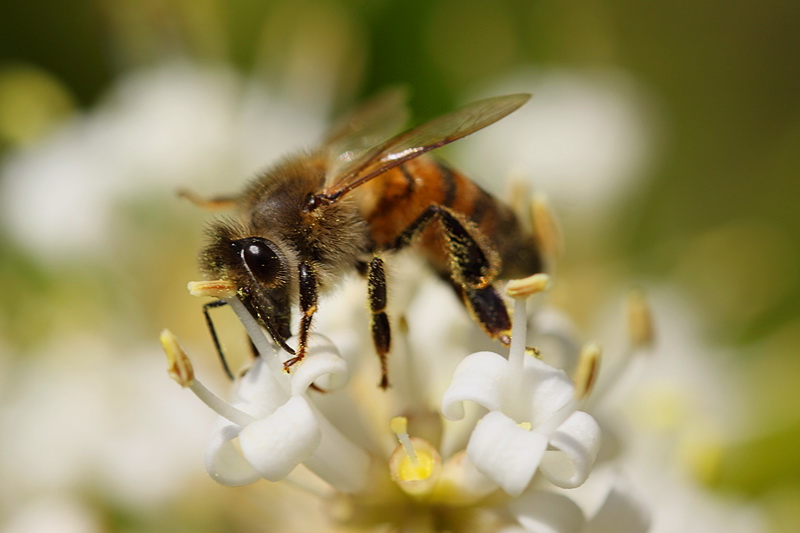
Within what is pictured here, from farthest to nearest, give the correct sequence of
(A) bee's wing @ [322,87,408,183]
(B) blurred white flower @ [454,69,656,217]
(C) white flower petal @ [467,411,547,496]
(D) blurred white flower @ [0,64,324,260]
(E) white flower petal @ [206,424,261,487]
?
(B) blurred white flower @ [454,69,656,217]
(D) blurred white flower @ [0,64,324,260]
(A) bee's wing @ [322,87,408,183]
(E) white flower petal @ [206,424,261,487]
(C) white flower petal @ [467,411,547,496]

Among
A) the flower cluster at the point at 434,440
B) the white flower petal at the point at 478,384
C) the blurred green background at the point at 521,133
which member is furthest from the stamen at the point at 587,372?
the blurred green background at the point at 521,133

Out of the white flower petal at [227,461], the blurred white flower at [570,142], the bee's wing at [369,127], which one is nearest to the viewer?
the white flower petal at [227,461]

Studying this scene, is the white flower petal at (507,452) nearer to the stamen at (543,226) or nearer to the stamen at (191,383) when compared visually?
the stamen at (191,383)

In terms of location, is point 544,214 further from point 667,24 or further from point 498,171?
point 667,24

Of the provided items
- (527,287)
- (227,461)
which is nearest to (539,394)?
(527,287)

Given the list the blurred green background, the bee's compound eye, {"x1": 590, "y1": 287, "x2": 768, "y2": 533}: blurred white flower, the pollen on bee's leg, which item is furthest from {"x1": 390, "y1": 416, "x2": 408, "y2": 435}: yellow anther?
the blurred green background

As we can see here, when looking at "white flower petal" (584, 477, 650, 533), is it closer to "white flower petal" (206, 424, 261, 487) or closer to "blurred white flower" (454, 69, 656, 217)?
"white flower petal" (206, 424, 261, 487)

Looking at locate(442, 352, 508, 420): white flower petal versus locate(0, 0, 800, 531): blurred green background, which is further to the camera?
locate(0, 0, 800, 531): blurred green background

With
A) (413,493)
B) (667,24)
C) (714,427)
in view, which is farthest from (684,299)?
(413,493)
